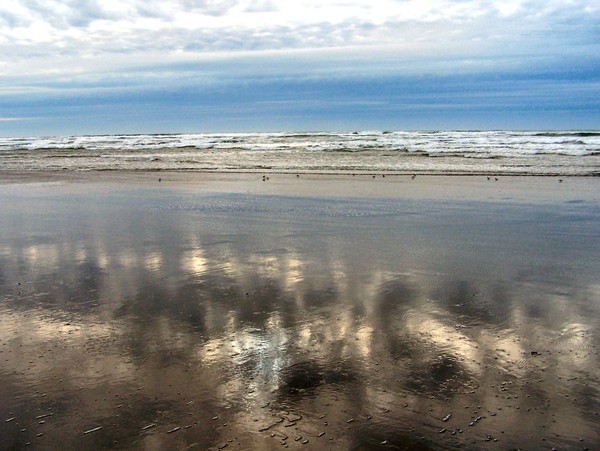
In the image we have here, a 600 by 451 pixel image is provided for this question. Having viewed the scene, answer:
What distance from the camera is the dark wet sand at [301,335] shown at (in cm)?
360

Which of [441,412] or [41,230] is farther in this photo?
[41,230]

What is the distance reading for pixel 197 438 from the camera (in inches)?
136

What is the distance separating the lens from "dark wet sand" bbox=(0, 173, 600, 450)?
3.60 meters

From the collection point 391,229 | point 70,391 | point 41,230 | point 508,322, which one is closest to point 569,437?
point 508,322

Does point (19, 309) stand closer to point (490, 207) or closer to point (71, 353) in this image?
point (71, 353)

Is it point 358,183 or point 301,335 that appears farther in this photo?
point 358,183

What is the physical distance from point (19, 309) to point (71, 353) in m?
1.55

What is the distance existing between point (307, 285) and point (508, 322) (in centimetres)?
233

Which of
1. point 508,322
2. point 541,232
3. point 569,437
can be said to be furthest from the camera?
point 541,232

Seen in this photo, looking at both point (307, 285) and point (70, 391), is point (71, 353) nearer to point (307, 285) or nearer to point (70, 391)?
point (70, 391)

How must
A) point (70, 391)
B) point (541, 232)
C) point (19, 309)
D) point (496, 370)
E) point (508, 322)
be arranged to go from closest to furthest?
1. point (70, 391)
2. point (496, 370)
3. point (508, 322)
4. point (19, 309)
5. point (541, 232)

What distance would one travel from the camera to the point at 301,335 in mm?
5055

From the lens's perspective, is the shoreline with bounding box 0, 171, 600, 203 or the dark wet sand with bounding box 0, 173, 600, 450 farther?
the shoreline with bounding box 0, 171, 600, 203

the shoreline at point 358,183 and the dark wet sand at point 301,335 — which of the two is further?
the shoreline at point 358,183
